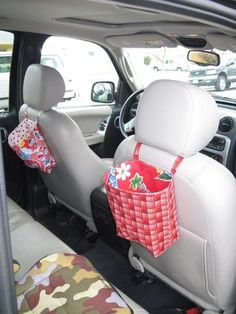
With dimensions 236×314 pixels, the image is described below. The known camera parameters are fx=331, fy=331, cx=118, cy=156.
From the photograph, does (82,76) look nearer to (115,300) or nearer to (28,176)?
(28,176)

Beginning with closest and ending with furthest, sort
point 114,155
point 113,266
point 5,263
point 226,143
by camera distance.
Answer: point 5,263 → point 114,155 → point 226,143 → point 113,266

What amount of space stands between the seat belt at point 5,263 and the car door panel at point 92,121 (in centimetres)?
251

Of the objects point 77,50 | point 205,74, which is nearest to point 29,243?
point 205,74

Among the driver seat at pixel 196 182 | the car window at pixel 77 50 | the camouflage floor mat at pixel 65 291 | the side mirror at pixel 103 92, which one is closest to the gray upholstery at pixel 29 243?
the camouflage floor mat at pixel 65 291

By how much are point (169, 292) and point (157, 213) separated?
102 cm

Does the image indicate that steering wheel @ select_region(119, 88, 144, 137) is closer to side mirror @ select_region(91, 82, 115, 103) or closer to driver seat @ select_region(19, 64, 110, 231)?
side mirror @ select_region(91, 82, 115, 103)

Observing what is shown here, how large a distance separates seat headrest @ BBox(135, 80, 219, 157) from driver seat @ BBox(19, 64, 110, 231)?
2.42 feet

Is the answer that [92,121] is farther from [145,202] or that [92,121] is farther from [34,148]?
[145,202]

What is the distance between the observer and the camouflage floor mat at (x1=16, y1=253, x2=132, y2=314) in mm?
1073

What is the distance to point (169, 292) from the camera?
1982 mm

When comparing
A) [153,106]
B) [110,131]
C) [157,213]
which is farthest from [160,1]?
[110,131]

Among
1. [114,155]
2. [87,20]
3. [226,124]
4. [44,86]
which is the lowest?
[114,155]

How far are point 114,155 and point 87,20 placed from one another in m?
0.84

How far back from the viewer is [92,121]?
3268mm
